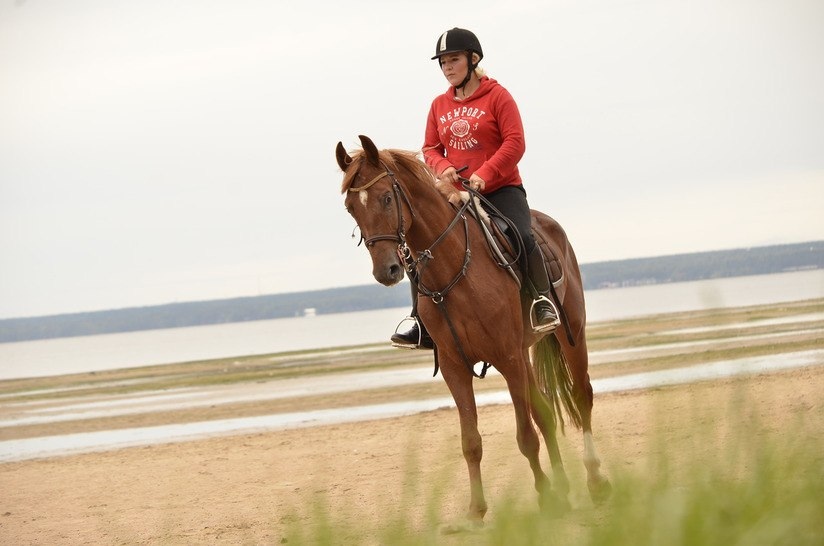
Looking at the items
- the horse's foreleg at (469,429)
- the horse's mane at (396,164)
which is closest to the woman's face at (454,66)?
the horse's mane at (396,164)

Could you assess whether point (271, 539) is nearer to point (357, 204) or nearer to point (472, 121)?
point (357, 204)

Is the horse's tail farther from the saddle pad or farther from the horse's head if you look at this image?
the horse's head

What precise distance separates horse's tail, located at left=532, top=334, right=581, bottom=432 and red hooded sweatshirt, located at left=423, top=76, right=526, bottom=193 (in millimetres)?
1903

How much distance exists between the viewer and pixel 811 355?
2222 cm

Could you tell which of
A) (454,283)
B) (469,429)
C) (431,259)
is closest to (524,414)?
(469,429)

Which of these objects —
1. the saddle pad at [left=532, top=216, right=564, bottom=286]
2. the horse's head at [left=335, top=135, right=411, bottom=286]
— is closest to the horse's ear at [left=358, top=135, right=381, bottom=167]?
the horse's head at [left=335, top=135, right=411, bottom=286]

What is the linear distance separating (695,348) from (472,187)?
20.3m

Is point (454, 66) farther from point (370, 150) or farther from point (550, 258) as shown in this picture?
point (550, 258)

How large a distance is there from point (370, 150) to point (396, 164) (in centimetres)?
37

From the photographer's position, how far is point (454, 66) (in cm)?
844

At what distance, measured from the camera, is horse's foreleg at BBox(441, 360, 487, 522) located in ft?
25.9

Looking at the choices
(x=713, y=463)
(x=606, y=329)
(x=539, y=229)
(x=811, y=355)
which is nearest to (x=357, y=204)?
(x=539, y=229)

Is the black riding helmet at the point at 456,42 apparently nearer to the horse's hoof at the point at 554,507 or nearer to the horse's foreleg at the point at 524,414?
the horse's foreleg at the point at 524,414

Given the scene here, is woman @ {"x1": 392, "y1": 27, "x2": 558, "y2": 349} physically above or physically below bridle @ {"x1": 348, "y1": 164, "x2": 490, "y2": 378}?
above
